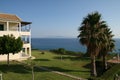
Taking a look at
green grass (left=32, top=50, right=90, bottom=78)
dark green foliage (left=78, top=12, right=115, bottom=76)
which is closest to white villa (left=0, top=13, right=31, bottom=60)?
green grass (left=32, top=50, right=90, bottom=78)

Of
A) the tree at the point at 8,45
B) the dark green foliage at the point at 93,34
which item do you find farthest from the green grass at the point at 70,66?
the tree at the point at 8,45

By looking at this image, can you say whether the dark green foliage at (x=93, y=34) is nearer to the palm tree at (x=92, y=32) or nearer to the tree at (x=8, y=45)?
the palm tree at (x=92, y=32)

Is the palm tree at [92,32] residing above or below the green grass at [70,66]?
above

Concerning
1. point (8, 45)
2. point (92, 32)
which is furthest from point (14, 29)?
point (92, 32)

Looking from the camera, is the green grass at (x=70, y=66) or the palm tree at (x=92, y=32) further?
the green grass at (x=70, y=66)

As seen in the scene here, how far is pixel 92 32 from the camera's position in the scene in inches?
1020

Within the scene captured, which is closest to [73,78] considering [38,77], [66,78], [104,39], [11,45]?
[66,78]

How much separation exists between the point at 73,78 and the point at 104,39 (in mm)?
6392

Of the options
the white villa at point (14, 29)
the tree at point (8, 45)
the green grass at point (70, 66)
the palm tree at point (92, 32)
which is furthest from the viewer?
the white villa at point (14, 29)

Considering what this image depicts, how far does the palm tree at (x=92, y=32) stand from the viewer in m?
25.5

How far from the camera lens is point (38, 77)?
76.1ft

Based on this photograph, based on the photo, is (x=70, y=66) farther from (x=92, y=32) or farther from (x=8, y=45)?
(x=8, y=45)

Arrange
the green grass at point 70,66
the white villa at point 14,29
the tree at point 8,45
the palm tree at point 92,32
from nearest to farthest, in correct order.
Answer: the palm tree at point 92,32
the green grass at point 70,66
the tree at point 8,45
the white villa at point 14,29

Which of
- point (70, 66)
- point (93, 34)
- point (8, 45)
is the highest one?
point (93, 34)
